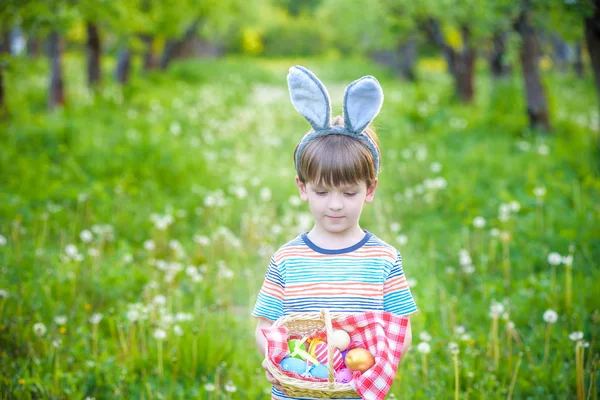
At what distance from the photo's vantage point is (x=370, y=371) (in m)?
2.00

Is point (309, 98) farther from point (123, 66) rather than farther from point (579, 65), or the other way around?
point (579, 65)

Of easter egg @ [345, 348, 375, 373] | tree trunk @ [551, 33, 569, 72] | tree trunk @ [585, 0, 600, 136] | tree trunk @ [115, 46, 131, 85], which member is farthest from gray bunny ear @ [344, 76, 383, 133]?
tree trunk @ [551, 33, 569, 72]

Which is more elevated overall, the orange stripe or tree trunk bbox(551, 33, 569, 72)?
tree trunk bbox(551, 33, 569, 72)

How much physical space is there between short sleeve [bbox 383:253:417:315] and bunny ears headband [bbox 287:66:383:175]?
1.48 feet

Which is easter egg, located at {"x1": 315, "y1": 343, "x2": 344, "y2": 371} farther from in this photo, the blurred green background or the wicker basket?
the blurred green background

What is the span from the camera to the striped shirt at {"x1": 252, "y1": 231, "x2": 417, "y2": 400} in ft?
7.20

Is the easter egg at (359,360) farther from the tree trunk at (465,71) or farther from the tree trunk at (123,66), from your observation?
the tree trunk at (123,66)

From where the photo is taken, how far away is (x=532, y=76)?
9.05 metres

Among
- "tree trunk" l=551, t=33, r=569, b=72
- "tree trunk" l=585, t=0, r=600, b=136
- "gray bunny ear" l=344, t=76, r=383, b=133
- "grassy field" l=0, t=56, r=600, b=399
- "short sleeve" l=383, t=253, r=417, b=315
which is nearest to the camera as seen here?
"gray bunny ear" l=344, t=76, r=383, b=133

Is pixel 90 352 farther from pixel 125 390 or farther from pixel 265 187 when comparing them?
pixel 265 187

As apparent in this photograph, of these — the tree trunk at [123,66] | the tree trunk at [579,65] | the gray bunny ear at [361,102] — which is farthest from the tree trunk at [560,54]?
the gray bunny ear at [361,102]

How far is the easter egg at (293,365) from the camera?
81.0 inches

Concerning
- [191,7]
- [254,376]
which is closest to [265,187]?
[254,376]

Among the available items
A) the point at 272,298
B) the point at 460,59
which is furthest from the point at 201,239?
the point at 460,59
